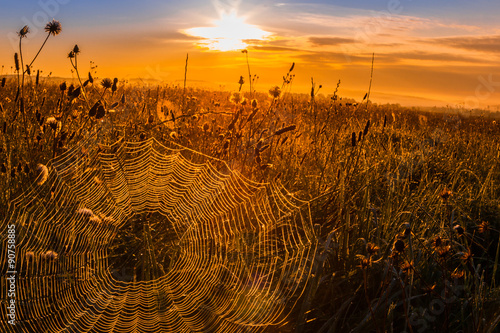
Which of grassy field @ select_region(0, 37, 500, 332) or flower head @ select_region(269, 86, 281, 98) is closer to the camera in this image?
grassy field @ select_region(0, 37, 500, 332)

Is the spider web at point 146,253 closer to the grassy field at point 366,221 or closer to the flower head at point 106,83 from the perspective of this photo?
the grassy field at point 366,221

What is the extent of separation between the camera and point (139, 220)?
11.3 feet

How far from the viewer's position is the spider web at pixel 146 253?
7.50 ft

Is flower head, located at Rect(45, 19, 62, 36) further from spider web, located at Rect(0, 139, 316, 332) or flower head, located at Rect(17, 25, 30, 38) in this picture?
spider web, located at Rect(0, 139, 316, 332)

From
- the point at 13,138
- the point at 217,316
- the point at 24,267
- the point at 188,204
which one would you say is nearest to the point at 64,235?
the point at 24,267

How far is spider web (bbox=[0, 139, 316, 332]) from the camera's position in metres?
2.29

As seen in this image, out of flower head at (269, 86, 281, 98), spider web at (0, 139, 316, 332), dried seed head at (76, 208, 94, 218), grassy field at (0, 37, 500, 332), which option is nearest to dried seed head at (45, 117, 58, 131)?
grassy field at (0, 37, 500, 332)

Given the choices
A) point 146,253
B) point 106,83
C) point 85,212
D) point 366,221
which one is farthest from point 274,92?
point 85,212

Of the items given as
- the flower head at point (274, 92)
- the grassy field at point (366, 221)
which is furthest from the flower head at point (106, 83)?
the flower head at point (274, 92)

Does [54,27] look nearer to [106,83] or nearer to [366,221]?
[106,83]

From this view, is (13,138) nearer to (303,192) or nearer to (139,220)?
(139,220)

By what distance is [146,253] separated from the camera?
282 centimetres

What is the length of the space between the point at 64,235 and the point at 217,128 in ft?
8.26

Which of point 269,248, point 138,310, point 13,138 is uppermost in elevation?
point 13,138
